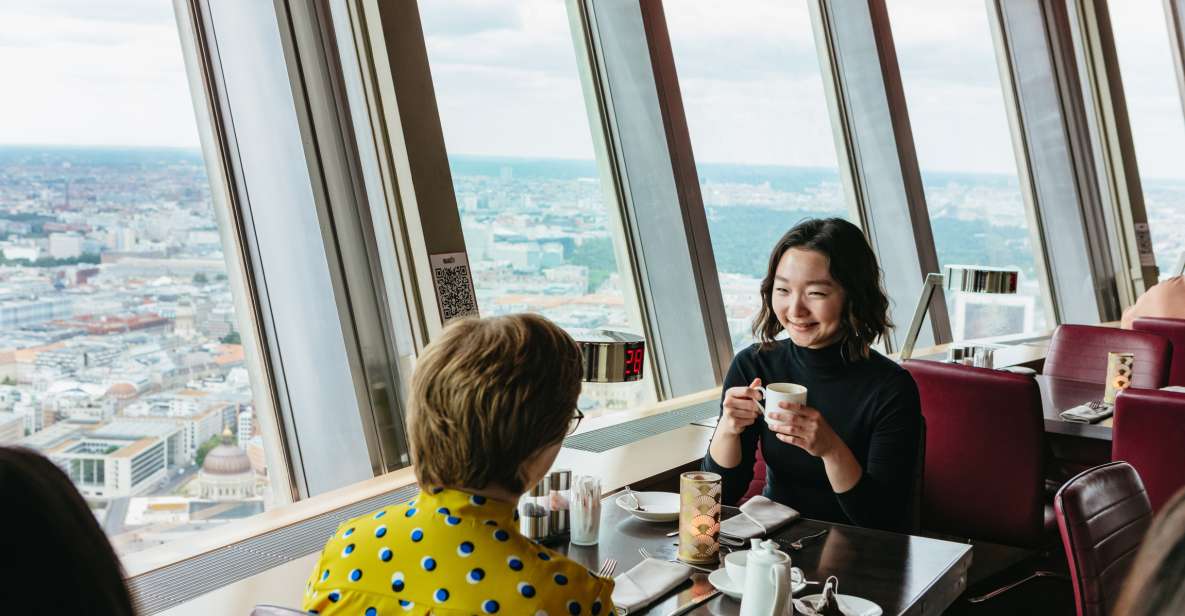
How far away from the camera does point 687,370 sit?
4195 mm

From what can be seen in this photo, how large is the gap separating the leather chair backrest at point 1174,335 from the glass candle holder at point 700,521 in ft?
10.5

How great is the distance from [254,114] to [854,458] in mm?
1993

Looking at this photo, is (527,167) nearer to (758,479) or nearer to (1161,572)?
(758,479)

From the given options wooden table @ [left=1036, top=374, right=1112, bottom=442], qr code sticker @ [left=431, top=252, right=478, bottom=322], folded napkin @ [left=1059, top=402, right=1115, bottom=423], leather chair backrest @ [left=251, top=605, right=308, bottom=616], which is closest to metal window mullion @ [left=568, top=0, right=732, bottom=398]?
qr code sticker @ [left=431, top=252, right=478, bottom=322]

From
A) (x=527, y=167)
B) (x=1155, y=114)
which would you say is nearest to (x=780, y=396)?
(x=527, y=167)

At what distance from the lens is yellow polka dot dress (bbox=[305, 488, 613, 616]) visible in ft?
3.99

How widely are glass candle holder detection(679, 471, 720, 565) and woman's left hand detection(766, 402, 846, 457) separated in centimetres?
26

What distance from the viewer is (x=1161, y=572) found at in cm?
71

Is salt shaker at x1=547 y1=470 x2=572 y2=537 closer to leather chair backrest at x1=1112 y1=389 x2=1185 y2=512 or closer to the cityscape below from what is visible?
the cityscape below

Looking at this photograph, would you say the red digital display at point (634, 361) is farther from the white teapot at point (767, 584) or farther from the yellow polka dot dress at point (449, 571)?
the yellow polka dot dress at point (449, 571)

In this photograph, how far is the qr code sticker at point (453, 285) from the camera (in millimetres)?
3086

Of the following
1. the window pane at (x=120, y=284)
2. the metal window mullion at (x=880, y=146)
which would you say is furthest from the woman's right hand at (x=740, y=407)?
the metal window mullion at (x=880, y=146)

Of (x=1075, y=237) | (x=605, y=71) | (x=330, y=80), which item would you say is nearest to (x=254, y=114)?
(x=330, y=80)

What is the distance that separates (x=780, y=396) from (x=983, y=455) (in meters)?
1.12
